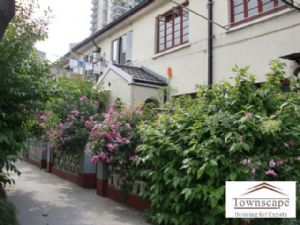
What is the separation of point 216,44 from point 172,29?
2.76 m

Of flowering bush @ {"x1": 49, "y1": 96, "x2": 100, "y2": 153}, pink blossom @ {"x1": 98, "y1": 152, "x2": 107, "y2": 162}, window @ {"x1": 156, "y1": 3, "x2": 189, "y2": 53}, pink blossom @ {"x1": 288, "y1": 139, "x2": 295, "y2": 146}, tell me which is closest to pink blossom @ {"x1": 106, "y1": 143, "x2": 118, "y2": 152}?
pink blossom @ {"x1": 98, "y1": 152, "x2": 107, "y2": 162}

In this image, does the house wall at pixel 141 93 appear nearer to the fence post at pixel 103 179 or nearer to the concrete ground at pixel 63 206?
the fence post at pixel 103 179

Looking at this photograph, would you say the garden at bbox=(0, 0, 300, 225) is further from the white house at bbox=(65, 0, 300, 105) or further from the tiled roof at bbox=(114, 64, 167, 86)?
the tiled roof at bbox=(114, 64, 167, 86)

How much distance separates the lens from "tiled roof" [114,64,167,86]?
40.7ft

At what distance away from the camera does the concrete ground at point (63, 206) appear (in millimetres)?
7262

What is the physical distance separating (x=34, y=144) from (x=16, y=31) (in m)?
11.3

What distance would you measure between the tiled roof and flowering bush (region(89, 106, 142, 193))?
14.0 feet

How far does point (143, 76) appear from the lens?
13.2 metres

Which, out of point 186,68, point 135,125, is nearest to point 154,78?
point 186,68

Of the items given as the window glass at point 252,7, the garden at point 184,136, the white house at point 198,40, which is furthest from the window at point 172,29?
the garden at point 184,136

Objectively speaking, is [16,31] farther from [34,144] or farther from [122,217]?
[34,144]

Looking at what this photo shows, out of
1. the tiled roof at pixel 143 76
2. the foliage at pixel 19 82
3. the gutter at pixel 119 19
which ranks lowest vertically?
the foliage at pixel 19 82

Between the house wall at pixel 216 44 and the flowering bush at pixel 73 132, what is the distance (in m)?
3.48

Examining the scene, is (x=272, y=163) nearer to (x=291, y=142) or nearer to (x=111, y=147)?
(x=291, y=142)
